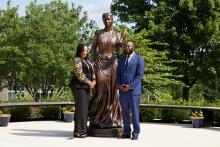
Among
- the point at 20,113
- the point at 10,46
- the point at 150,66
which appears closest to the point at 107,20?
the point at 20,113

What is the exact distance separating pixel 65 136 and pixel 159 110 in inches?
242

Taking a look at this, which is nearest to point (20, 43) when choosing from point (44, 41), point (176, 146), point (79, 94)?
point (44, 41)

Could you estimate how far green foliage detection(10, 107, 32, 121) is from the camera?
57.3ft

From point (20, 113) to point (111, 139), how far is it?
6993 millimetres

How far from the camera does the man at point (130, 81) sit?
11180mm

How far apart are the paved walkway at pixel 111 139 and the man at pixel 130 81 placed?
646 mm

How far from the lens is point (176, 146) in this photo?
10.5m

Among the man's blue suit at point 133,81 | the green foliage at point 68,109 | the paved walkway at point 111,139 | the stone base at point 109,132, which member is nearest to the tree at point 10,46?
the green foliage at point 68,109

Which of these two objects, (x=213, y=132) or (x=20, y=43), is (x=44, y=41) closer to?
(x=20, y=43)

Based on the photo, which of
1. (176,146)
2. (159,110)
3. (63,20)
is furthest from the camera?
(63,20)

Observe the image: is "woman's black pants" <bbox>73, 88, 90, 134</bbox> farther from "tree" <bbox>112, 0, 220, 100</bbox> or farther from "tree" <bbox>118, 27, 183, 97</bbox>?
"tree" <bbox>112, 0, 220, 100</bbox>

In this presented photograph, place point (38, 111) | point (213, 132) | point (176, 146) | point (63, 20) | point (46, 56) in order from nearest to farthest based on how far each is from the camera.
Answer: point (176, 146)
point (213, 132)
point (38, 111)
point (46, 56)
point (63, 20)

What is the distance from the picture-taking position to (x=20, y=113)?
57.8 ft

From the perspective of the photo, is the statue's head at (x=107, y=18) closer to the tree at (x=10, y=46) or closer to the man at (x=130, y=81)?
the man at (x=130, y=81)
